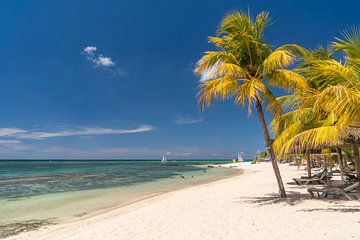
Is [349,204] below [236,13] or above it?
below

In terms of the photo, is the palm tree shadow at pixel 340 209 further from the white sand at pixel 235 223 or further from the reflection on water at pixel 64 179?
the reflection on water at pixel 64 179

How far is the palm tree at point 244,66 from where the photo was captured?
29.2ft

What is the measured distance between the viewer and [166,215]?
8.50m

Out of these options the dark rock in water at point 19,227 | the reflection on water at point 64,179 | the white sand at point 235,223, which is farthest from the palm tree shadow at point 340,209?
the reflection on water at point 64,179

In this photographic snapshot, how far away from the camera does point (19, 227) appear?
8.61m

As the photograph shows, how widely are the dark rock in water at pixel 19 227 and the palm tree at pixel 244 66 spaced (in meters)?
6.19

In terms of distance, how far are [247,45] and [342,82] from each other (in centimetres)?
441

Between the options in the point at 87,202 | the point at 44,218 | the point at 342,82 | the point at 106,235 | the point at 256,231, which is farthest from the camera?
the point at 87,202

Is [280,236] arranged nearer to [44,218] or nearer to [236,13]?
[236,13]

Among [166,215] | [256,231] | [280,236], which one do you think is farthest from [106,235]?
[280,236]

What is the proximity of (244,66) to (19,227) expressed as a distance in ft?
28.1

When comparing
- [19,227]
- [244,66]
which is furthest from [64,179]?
[244,66]

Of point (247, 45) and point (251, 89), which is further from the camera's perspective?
point (247, 45)

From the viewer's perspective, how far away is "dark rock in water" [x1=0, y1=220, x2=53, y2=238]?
7.94 metres
